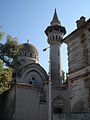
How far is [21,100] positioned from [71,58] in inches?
461

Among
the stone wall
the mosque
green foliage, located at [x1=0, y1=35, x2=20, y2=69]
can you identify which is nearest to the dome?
the mosque

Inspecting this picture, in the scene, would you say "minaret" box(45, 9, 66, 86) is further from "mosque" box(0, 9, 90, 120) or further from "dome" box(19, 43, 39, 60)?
"dome" box(19, 43, 39, 60)

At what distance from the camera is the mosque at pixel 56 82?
48.4ft

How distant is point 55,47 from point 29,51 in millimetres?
9135

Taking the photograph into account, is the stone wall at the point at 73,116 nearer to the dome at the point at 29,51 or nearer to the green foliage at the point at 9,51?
the green foliage at the point at 9,51

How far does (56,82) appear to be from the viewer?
38656 mm

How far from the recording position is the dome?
4639 centimetres

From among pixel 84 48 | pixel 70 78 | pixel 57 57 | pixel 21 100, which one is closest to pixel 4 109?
pixel 21 100

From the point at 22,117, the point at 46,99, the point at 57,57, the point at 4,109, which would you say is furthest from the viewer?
the point at 57,57

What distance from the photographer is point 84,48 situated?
15211 millimetres

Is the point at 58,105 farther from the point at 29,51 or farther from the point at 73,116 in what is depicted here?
the point at 29,51

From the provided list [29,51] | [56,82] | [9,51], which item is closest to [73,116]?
[9,51]

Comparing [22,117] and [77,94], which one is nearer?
[77,94]

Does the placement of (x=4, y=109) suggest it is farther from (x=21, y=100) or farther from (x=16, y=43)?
(x=16, y=43)
